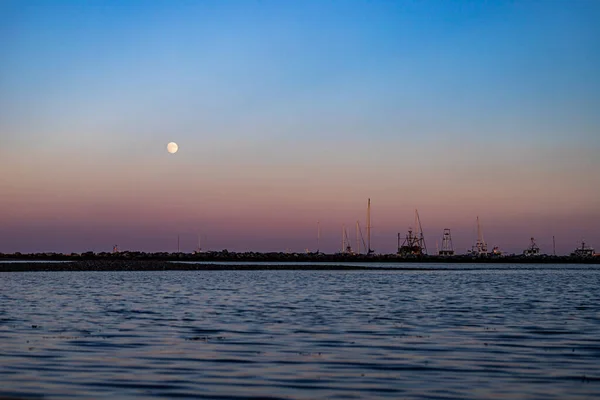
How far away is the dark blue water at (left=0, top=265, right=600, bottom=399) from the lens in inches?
661

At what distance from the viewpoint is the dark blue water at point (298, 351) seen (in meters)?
16.8

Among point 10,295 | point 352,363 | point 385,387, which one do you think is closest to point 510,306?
point 352,363

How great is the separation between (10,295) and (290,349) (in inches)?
1284

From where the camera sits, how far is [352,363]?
67.1 ft

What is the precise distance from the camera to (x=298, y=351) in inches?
894

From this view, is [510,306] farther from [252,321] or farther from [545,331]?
[252,321]

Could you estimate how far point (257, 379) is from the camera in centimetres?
1784

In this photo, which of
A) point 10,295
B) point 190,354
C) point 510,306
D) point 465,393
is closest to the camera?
point 465,393

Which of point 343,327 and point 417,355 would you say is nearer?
point 417,355

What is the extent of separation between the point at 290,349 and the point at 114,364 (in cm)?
571

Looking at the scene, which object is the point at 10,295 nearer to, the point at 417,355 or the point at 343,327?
the point at 343,327

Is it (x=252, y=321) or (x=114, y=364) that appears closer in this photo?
(x=114, y=364)

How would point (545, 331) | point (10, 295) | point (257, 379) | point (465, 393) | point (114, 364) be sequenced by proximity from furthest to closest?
1. point (10, 295)
2. point (545, 331)
3. point (114, 364)
4. point (257, 379)
5. point (465, 393)

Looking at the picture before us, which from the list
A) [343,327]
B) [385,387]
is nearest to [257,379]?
[385,387]
